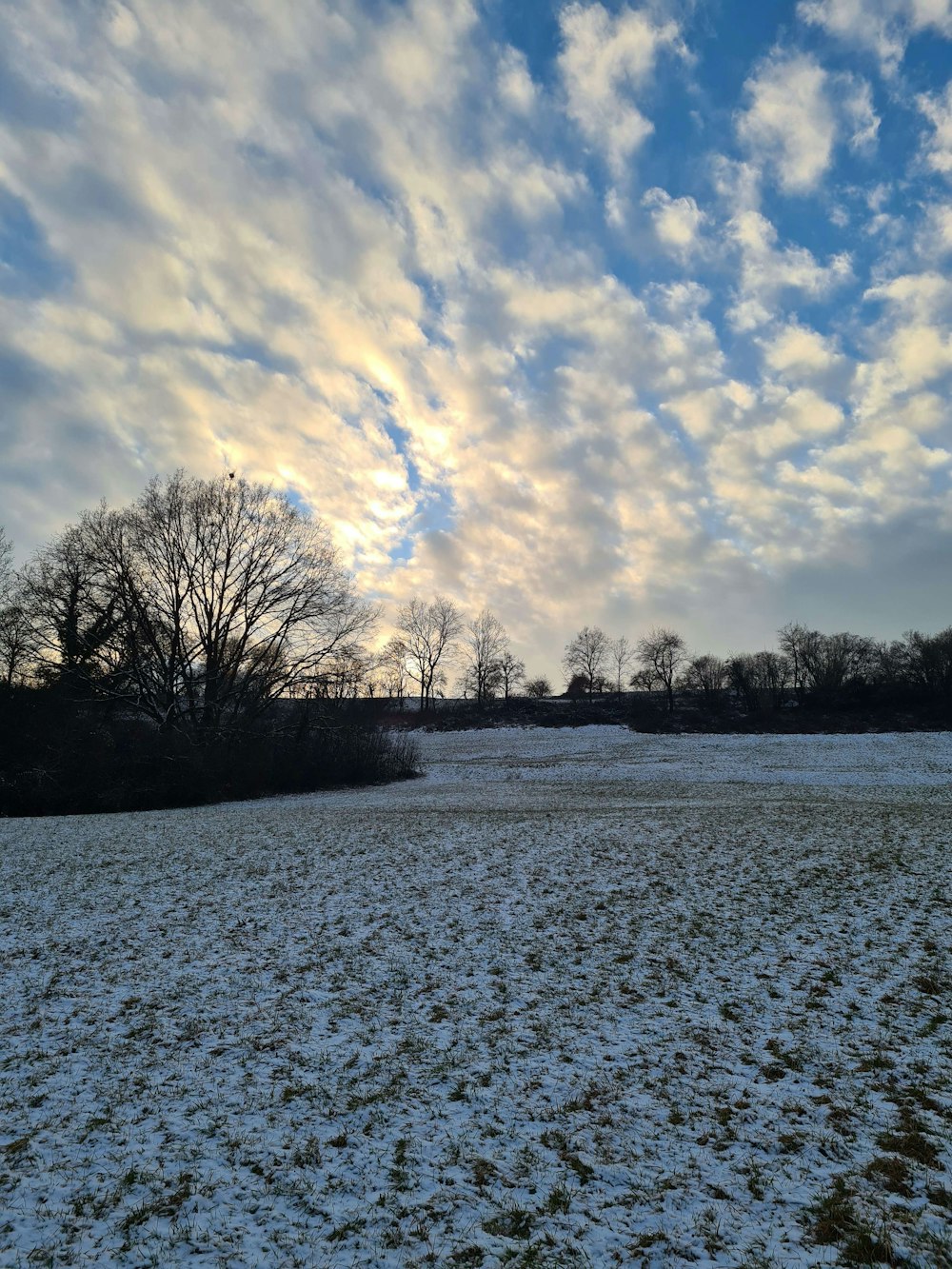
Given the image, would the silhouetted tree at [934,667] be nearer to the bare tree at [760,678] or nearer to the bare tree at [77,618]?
the bare tree at [760,678]

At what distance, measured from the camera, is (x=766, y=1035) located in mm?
5871

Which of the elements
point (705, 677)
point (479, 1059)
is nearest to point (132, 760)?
point (479, 1059)

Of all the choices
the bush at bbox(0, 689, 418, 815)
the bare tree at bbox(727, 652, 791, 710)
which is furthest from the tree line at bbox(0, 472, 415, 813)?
the bare tree at bbox(727, 652, 791, 710)

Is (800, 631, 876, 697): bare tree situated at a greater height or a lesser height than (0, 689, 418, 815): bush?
greater

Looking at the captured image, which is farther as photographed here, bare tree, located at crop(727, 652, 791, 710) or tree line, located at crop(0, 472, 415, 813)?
bare tree, located at crop(727, 652, 791, 710)

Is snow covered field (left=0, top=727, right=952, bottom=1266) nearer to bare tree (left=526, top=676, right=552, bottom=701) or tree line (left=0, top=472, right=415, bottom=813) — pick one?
tree line (left=0, top=472, right=415, bottom=813)

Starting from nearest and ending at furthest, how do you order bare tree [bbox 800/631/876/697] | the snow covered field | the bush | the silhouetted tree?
1. the snow covered field
2. the bush
3. the silhouetted tree
4. bare tree [bbox 800/631/876/697]

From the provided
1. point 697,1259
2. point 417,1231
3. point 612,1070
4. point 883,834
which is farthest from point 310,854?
point 883,834

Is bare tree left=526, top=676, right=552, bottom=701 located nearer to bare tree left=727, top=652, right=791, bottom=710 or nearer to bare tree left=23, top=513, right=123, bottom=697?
bare tree left=727, top=652, right=791, bottom=710

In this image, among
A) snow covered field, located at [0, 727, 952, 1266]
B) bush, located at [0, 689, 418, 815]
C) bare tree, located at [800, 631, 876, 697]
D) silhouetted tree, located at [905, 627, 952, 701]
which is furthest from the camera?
bare tree, located at [800, 631, 876, 697]

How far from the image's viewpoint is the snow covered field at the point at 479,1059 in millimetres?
3713

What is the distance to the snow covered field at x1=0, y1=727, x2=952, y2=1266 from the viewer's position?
12.2ft

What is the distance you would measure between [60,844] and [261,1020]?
11430 mm

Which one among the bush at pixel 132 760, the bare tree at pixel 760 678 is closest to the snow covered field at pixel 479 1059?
the bush at pixel 132 760
